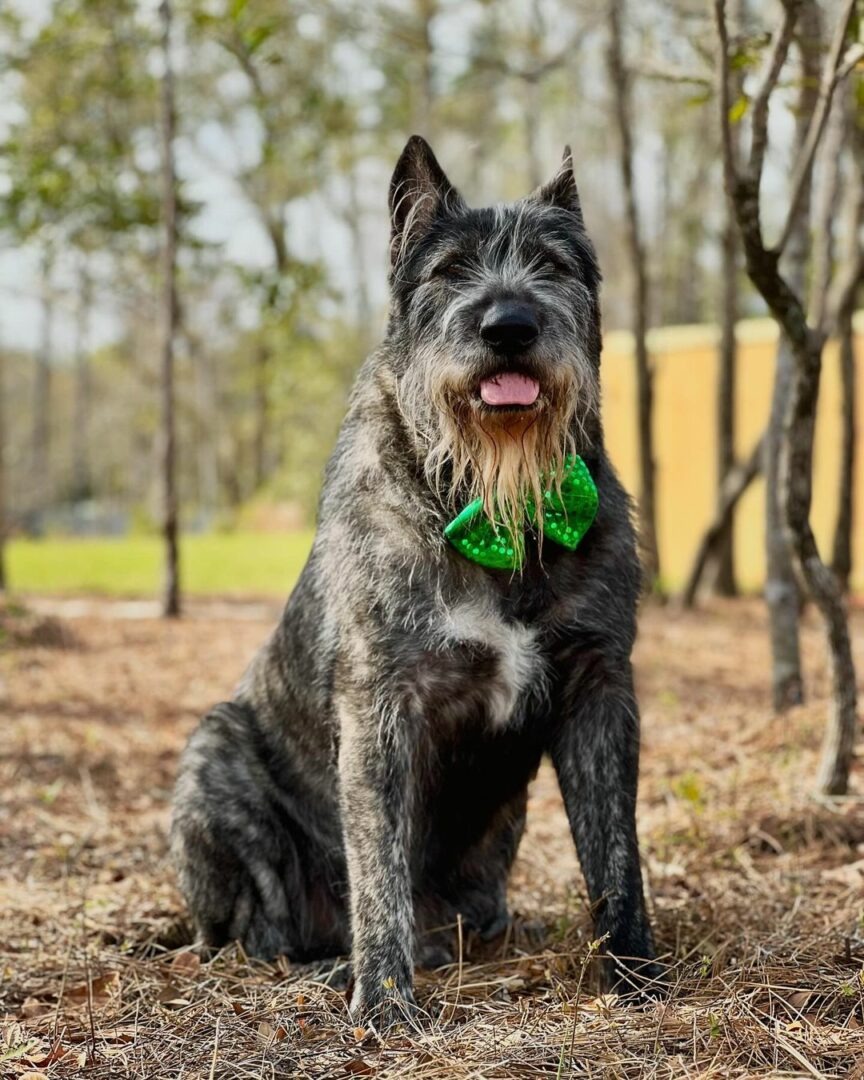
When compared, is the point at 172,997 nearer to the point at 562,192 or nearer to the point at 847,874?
the point at 847,874

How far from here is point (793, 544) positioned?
472 centimetres

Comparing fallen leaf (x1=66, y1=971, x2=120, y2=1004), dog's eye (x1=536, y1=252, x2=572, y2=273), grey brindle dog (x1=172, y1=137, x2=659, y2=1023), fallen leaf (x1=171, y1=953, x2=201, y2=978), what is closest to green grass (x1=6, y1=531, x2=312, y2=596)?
fallen leaf (x1=171, y1=953, x2=201, y2=978)

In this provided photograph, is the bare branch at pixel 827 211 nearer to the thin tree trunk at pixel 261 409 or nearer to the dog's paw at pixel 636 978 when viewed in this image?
the dog's paw at pixel 636 978

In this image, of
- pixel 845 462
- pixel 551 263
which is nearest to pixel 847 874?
pixel 551 263

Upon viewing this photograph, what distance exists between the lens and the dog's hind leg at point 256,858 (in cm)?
399

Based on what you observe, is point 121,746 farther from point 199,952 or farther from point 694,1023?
point 694,1023

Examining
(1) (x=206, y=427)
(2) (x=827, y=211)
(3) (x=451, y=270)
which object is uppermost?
(2) (x=827, y=211)

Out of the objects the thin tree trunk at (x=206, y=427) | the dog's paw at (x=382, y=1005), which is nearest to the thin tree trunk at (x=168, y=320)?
the dog's paw at (x=382, y=1005)

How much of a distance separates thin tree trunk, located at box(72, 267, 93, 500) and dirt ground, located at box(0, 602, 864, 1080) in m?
13.3

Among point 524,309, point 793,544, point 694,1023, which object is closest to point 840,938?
point 694,1023

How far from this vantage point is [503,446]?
3.39 m

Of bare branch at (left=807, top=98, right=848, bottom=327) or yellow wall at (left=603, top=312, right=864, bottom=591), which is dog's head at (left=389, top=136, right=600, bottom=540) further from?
yellow wall at (left=603, top=312, right=864, bottom=591)

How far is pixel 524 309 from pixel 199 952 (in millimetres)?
2404

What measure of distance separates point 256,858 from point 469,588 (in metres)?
1.31
